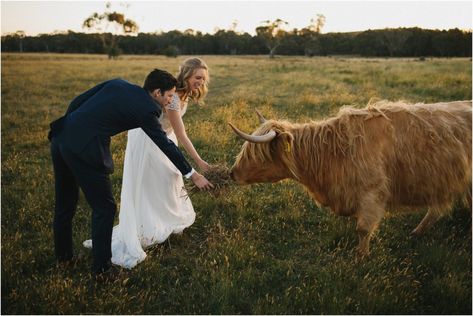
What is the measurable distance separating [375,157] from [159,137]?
2569 mm

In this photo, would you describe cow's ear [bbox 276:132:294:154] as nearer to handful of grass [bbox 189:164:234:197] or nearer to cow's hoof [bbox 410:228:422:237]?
handful of grass [bbox 189:164:234:197]

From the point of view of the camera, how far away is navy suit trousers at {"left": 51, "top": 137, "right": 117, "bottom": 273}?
12.4 ft

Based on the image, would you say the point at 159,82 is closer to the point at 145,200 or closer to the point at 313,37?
the point at 145,200

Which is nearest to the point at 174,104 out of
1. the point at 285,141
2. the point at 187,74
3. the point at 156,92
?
the point at 187,74

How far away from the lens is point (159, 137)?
3.88 m

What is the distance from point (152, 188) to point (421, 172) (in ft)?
11.5

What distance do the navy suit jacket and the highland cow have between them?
3.84 ft

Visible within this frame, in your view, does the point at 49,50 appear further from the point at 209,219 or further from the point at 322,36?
the point at 209,219

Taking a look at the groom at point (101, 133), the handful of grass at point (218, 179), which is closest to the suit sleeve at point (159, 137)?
the groom at point (101, 133)

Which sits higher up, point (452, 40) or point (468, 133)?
point (452, 40)

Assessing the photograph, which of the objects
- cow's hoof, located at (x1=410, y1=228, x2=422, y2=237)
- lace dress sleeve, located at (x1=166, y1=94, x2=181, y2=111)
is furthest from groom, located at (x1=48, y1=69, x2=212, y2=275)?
cow's hoof, located at (x1=410, y1=228, x2=422, y2=237)

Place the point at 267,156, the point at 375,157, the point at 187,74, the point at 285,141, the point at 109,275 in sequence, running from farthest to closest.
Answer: the point at 187,74
the point at 267,156
the point at 285,141
the point at 375,157
the point at 109,275

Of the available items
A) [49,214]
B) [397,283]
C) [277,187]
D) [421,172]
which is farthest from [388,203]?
[49,214]

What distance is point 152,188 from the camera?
5.16 meters
